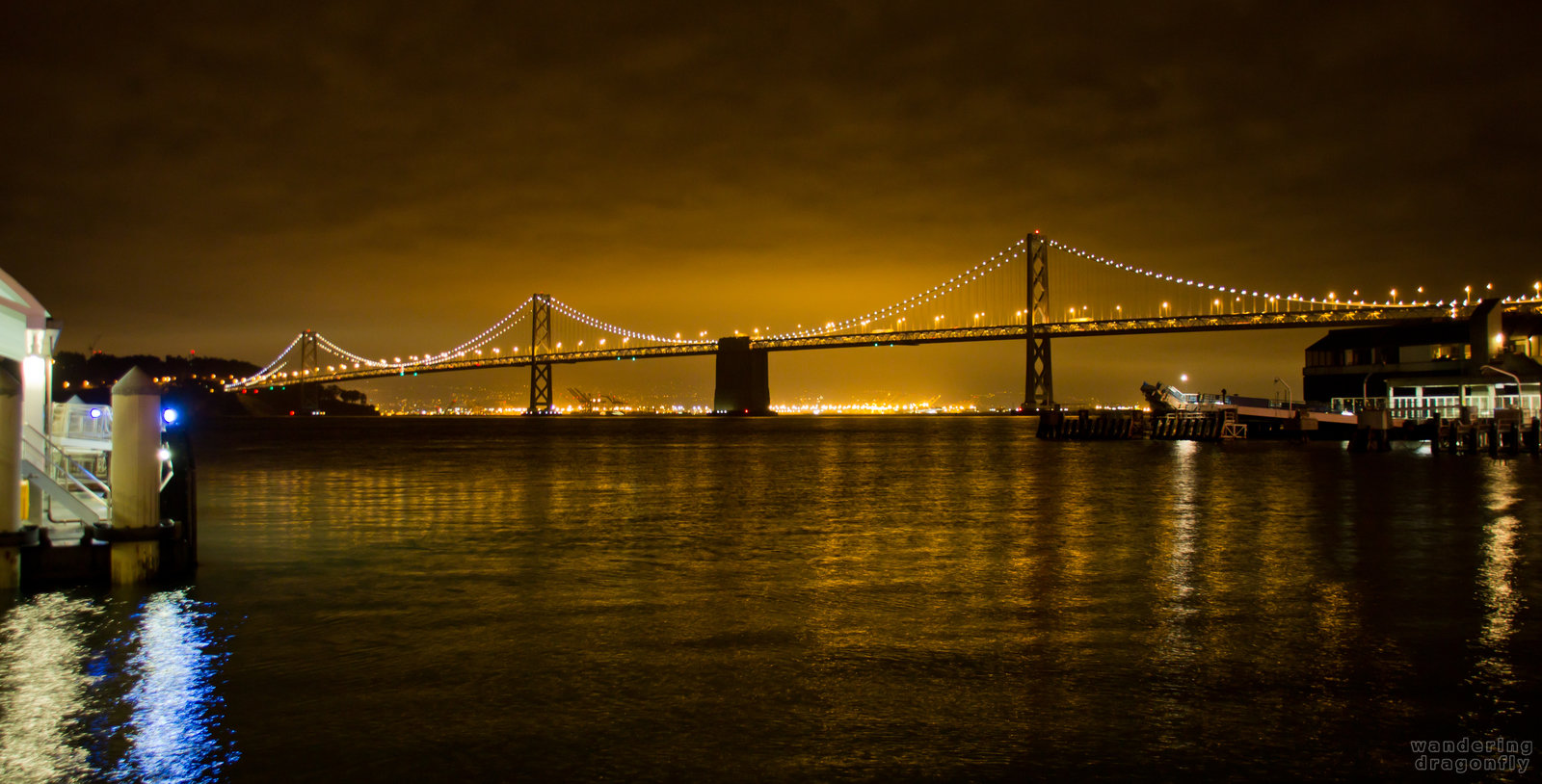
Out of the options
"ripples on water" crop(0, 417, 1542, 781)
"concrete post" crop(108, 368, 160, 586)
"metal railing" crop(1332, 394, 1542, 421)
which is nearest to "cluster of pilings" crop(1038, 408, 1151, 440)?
"metal railing" crop(1332, 394, 1542, 421)

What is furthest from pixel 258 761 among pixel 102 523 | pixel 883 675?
pixel 102 523

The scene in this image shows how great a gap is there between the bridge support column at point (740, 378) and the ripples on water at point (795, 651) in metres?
68.0

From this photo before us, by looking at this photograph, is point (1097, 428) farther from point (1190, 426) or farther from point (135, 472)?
point (135, 472)

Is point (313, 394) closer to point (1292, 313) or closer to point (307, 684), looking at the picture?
point (1292, 313)

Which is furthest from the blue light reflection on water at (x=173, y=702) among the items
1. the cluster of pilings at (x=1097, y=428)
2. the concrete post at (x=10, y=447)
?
the cluster of pilings at (x=1097, y=428)

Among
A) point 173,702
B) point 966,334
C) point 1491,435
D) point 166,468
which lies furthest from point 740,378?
point 173,702

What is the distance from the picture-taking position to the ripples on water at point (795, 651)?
13.7ft

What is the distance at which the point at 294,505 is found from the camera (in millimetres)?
15758

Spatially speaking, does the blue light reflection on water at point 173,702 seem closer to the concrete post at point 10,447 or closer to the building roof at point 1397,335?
the concrete post at point 10,447

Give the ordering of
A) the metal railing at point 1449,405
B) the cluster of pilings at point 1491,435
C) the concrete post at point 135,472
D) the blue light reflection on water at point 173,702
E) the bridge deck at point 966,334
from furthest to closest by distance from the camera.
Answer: the bridge deck at point 966,334
the metal railing at point 1449,405
the cluster of pilings at point 1491,435
the concrete post at point 135,472
the blue light reflection on water at point 173,702

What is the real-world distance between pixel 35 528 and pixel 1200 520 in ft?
39.4

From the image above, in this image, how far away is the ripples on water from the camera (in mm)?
4172

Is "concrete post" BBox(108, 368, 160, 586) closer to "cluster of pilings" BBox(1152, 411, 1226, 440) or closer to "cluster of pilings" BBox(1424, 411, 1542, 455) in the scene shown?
"cluster of pilings" BBox(1424, 411, 1542, 455)

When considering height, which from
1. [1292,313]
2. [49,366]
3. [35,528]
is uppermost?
[1292,313]
